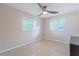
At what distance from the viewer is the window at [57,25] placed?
4.65 m

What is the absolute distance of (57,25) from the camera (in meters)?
→ 4.96

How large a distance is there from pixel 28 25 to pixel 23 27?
0.46m

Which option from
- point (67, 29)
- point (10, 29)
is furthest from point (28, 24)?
point (67, 29)

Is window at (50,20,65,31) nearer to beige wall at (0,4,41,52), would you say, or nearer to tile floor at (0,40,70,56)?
tile floor at (0,40,70,56)

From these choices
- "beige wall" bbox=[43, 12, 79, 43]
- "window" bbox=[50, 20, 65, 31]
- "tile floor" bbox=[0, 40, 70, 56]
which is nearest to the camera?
"tile floor" bbox=[0, 40, 70, 56]

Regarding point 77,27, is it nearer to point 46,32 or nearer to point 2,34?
point 46,32

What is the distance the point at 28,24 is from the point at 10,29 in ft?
4.42

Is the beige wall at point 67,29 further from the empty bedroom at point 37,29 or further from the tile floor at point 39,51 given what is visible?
the tile floor at point 39,51

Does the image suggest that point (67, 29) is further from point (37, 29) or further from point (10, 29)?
point (10, 29)

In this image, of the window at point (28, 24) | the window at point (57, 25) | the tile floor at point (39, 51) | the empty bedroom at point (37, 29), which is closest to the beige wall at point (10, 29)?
the empty bedroom at point (37, 29)

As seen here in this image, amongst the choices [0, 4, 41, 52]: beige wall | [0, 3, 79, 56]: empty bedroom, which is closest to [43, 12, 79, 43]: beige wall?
[0, 3, 79, 56]: empty bedroom

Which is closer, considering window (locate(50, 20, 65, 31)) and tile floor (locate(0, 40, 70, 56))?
tile floor (locate(0, 40, 70, 56))

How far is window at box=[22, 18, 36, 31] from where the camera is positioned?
12.9 feet

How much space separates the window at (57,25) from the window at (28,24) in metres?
1.33
